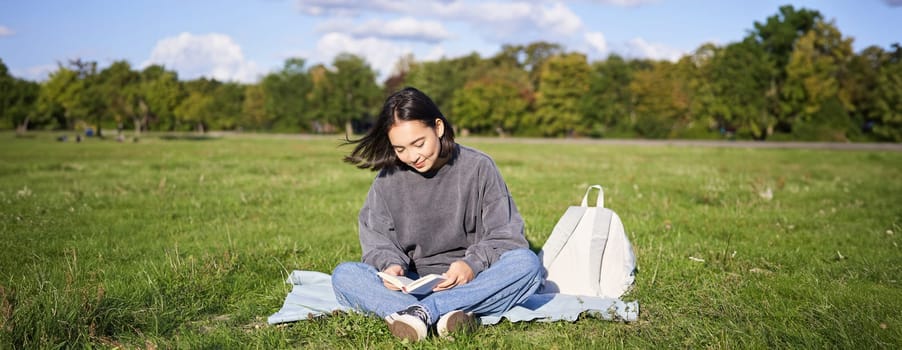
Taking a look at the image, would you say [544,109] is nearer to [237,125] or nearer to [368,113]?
[368,113]

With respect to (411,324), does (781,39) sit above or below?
above

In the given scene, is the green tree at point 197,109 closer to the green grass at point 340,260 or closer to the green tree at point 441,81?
the green tree at point 441,81

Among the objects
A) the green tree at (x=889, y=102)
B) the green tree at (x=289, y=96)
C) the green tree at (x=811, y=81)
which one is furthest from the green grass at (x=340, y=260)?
the green tree at (x=289, y=96)

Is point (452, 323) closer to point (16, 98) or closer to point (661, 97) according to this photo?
point (661, 97)

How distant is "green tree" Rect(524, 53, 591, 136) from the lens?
61.9m

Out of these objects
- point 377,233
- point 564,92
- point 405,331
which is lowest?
point 405,331

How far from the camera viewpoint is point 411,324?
11.7 feet

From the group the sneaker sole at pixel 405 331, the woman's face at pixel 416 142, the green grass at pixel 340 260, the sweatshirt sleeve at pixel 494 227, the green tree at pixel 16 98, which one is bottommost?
the green grass at pixel 340 260

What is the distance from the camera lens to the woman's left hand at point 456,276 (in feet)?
12.7

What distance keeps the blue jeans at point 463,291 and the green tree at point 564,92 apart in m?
58.7

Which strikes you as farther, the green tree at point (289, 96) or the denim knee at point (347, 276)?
the green tree at point (289, 96)

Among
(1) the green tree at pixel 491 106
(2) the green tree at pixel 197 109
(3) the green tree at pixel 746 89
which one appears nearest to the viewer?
(3) the green tree at pixel 746 89

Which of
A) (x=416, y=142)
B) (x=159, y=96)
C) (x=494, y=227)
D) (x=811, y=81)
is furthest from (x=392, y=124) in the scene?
(x=159, y=96)

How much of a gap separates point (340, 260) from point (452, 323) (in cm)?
260
